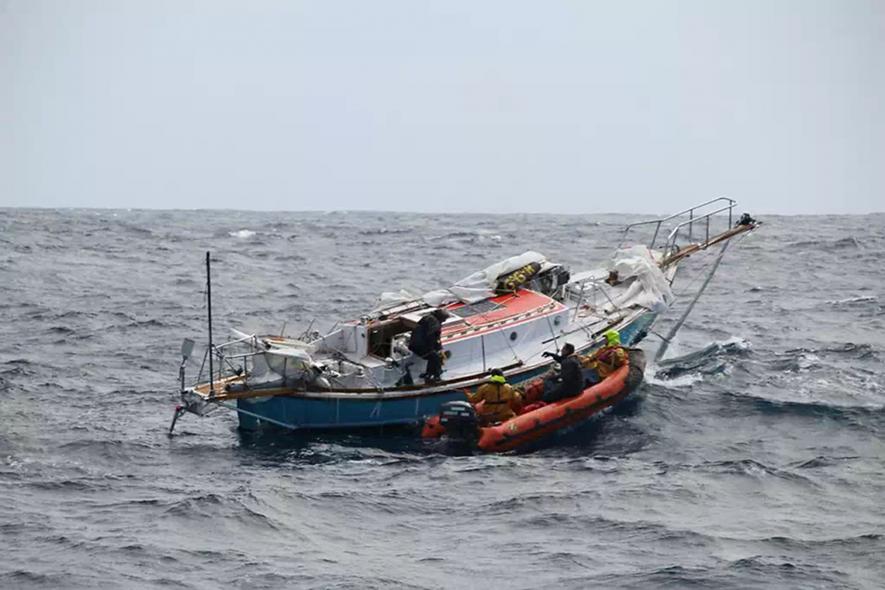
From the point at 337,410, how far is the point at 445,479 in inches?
143

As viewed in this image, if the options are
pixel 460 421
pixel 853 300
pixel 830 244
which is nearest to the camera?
pixel 460 421

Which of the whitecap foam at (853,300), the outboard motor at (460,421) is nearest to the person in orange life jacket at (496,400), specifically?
the outboard motor at (460,421)

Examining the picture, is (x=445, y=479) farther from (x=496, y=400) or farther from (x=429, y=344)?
(x=429, y=344)

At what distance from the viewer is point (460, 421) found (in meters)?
23.2

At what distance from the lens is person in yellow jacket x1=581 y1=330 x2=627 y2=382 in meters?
25.7

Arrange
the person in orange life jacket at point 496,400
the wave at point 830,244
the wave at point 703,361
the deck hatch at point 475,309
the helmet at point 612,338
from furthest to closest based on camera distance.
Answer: the wave at point 830,244 → the wave at point 703,361 → the deck hatch at point 475,309 → the helmet at point 612,338 → the person in orange life jacket at point 496,400

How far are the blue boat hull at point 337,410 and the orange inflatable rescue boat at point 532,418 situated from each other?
0.52m

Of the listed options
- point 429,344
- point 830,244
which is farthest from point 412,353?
point 830,244

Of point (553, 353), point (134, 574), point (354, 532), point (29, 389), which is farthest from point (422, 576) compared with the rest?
point (29, 389)

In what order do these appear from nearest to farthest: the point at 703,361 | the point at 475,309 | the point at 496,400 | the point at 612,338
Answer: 1. the point at 496,400
2. the point at 612,338
3. the point at 475,309
4. the point at 703,361

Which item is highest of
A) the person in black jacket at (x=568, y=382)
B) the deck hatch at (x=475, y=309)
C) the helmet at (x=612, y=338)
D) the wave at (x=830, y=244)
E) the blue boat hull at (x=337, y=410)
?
the wave at (x=830, y=244)

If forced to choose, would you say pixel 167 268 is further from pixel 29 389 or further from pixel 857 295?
pixel 857 295

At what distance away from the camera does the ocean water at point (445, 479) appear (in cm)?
1688

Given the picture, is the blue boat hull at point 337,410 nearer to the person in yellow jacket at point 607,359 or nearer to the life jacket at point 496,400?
the life jacket at point 496,400
